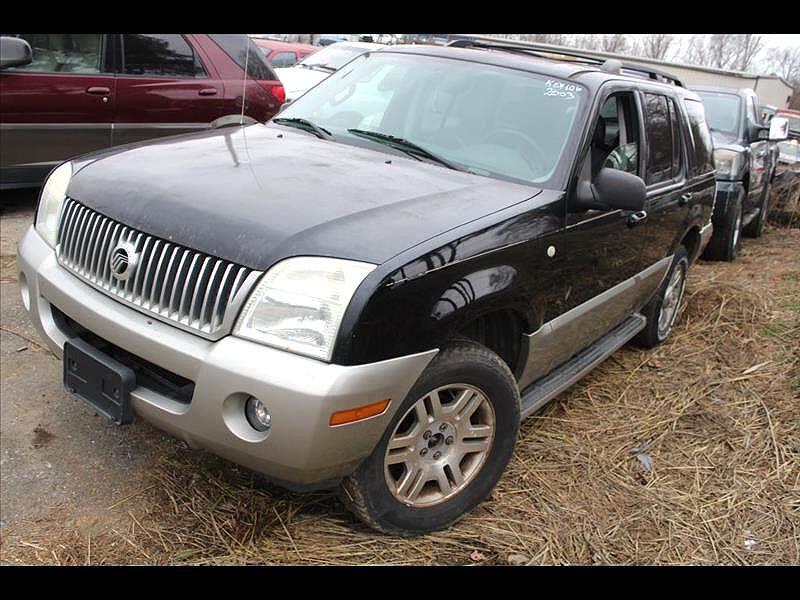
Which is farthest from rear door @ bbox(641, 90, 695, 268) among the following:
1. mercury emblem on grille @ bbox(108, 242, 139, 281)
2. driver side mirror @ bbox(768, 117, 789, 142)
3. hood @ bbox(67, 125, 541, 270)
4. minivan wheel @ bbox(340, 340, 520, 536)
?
driver side mirror @ bbox(768, 117, 789, 142)

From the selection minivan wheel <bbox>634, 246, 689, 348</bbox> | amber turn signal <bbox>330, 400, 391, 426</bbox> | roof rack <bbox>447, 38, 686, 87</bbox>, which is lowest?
minivan wheel <bbox>634, 246, 689, 348</bbox>

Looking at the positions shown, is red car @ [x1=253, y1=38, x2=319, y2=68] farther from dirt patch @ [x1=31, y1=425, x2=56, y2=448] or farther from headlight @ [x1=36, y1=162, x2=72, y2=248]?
dirt patch @ [x1=31, y1=425, x2=56, y2=448]

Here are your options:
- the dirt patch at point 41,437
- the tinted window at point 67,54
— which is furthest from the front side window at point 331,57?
the dirt patch at point 41,437

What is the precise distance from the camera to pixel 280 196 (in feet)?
8.52

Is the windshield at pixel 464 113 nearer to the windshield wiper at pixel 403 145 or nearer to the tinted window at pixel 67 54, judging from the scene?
the windshield wiper at pixel 403 145

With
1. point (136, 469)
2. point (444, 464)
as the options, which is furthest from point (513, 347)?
point (136, 469)

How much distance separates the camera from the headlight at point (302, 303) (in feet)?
7.21

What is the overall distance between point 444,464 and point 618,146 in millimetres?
1956

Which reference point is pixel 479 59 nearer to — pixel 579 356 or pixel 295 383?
pixel 579 356

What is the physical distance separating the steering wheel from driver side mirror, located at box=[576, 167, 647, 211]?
20 centimetres

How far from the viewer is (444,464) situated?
275cm

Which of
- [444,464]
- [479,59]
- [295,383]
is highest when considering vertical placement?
[479,59]

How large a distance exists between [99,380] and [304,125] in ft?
5.72

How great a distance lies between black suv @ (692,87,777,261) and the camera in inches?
280
